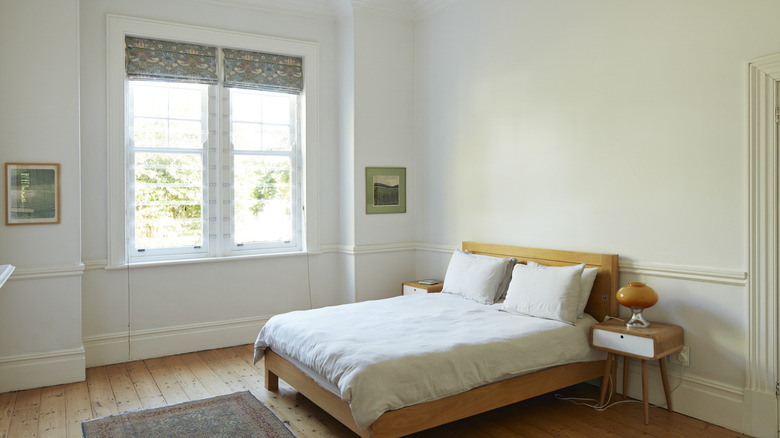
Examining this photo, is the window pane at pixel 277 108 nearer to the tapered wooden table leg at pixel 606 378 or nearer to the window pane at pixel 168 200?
the window pane at pixel 168 200

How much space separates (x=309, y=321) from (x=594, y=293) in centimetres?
193

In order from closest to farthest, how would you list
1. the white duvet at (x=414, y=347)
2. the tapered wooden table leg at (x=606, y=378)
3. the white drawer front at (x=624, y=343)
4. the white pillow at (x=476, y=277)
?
1. the white duvet at (x=414, y=347)
2. the white drawer front at (x=624, y=343)
3. the tapered wooden table leg at (x=606, y=378)
4. the white pillow at (x=476, y=277)

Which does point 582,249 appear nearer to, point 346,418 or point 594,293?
point 594,293

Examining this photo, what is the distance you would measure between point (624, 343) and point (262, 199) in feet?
11.1

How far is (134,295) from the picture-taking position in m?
4.55

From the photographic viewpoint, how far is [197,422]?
10.6ft

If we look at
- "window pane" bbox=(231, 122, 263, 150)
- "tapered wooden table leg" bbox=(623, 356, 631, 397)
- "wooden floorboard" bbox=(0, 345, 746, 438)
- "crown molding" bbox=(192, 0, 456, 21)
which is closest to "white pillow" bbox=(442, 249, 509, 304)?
"wooden floorboard" bbox=(0, 345, 746, 438)

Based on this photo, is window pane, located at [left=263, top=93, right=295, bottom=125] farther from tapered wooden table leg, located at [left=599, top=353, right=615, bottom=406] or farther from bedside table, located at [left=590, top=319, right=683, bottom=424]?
tapered wooden table leg, located at [left=599, top=353, right=615, bottom=406]

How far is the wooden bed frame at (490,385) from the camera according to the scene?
8.94ft

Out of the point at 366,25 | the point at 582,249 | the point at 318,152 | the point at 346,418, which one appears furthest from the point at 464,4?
the point at 346,418

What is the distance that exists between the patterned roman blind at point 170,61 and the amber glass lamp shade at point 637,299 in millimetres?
3769

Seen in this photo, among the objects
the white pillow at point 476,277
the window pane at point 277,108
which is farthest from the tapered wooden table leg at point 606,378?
the window pane at point 277,108

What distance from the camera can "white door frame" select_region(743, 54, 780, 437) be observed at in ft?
9.60

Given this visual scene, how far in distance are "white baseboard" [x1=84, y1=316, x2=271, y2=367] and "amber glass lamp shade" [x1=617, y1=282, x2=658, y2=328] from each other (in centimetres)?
322
